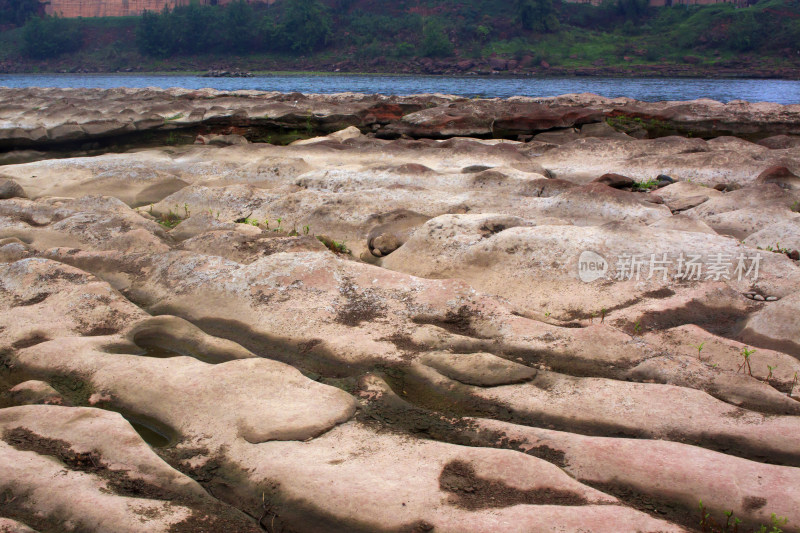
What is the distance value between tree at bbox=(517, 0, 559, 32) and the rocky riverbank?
64547mm

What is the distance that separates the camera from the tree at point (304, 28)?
7275 centimetres

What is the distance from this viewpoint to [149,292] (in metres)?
4.98

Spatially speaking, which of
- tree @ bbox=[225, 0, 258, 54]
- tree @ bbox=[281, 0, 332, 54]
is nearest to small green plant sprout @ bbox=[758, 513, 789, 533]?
tree @ bbox=[281, 0, 332, 54]

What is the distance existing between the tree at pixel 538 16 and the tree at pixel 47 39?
50.7 metres

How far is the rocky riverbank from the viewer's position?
2639 millimetres

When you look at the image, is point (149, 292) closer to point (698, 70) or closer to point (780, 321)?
point (780, 321)

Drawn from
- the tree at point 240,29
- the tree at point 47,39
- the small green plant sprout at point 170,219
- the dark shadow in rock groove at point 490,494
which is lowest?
the small green plant sprout at point 170,219

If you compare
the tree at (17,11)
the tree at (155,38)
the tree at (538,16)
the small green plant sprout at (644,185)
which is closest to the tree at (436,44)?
the tree at (538,16)

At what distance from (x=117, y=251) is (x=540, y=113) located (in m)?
7.70

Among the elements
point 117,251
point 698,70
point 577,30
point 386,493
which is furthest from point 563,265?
point 577,30

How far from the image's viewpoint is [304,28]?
72.9m

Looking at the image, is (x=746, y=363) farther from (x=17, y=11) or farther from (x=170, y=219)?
(x=17, y=11)

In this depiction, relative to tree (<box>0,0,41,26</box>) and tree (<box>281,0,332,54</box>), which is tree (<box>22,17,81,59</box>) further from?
tree (<box>281,0,332,54</box>)

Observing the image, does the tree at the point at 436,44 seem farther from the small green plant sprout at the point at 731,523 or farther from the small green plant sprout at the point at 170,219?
the small green plant sprout at the point at 731,523
